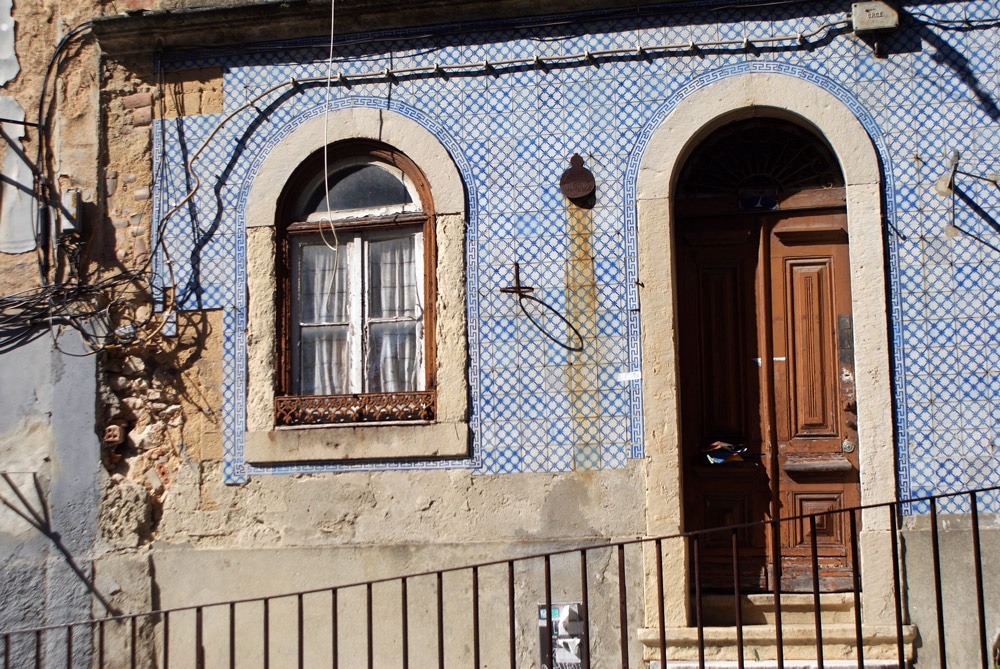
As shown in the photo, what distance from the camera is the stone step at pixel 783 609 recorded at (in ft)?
18.7

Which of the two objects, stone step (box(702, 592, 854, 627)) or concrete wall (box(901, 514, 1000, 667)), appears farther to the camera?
stone step (box(702, 592, 854, 627))

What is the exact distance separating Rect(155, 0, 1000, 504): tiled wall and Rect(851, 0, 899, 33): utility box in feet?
0.42

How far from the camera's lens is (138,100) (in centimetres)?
659

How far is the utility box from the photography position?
18.8 ft

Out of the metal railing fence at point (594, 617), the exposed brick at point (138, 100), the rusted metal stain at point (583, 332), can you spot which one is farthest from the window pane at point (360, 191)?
the metal railing fence at point (594, 617)

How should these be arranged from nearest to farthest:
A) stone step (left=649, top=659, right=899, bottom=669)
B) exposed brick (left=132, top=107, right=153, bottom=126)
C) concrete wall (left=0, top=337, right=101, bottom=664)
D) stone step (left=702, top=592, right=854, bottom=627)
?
stone step (left=649, top=659, right=899, bottom=669) < stone step (left=702, top=592, right=854, bottom=627) < concrete wall (left=0, top=337, right=101, bottom=664) < exposed brick (left=132, top=107, right=153, bottom=126)

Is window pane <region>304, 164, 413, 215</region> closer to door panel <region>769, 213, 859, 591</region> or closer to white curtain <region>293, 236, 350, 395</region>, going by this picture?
white curtain <region>293, 236, 350, 395</region>

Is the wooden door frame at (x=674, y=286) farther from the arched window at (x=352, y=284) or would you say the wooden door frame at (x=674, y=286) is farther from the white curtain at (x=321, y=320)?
the white curtain at (x=321, y=320)

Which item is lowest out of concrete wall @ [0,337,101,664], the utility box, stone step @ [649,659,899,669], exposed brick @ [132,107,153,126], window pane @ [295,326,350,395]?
stone step @ [649,659,899,669]

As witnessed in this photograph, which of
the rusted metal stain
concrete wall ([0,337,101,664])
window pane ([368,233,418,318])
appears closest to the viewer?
the rusted metal stain

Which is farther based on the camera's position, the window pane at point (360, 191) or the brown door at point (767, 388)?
the window pane at point (360, 191)

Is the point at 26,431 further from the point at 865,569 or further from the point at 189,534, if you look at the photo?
the point at 865,569

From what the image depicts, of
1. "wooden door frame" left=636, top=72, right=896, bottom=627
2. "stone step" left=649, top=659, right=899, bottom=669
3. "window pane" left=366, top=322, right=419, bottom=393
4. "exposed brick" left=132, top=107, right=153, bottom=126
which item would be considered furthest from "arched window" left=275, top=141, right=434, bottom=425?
"stone step" left=649, top=659, right=899, bottom=669

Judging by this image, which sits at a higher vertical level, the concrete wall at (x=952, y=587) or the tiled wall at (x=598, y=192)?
the tiled wall at (x=598, y=192)
